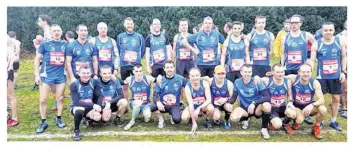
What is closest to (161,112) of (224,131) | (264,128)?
(224,131)

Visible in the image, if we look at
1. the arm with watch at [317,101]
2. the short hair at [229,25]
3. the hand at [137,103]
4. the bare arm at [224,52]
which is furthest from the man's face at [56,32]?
the arm with watch at [317,101]

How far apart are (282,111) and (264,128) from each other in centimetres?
32

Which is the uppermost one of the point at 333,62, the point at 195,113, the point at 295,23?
the point at 295,23

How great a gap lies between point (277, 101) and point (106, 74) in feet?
6.86

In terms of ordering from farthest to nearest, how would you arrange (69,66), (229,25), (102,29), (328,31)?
(229,25) < (102,29) < (69,66) < (328,31)

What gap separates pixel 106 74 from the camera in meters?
5.16

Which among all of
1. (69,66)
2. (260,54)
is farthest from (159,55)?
(260,54)

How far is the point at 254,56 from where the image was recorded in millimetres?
5688

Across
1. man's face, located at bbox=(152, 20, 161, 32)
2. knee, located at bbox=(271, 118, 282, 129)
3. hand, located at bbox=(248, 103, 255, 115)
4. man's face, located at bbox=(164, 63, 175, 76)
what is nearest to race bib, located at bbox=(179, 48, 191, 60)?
man's face, located at bbox=(152, 20, 161, 32)

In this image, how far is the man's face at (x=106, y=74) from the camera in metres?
5.16

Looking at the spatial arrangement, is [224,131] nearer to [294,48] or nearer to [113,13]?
[294,48]

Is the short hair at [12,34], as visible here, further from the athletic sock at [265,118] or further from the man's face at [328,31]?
the man's face at [328,31]

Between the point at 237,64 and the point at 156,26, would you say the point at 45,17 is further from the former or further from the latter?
the point at 237,64

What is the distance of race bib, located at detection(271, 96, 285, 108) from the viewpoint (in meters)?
5.12
